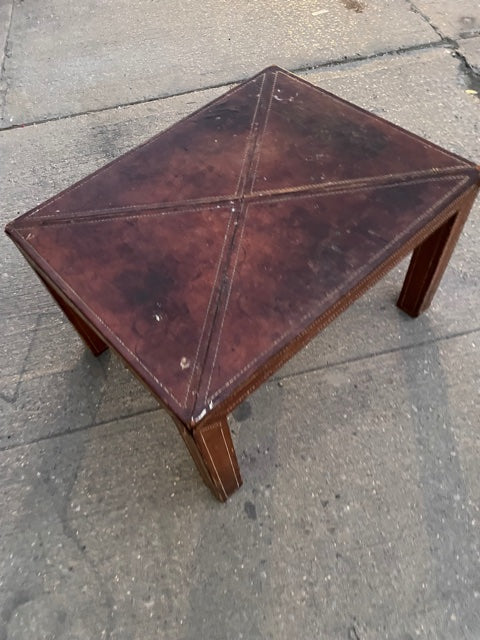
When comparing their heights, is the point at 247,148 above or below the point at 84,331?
above

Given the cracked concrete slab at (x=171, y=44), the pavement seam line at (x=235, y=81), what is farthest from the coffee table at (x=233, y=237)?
the cracked concrete slab at (x=171, y=44)

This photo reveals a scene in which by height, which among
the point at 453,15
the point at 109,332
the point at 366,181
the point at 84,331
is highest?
the point at 453,15

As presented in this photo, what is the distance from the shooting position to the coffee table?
3.27 ft

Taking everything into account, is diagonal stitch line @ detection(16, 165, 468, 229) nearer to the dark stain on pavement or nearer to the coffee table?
the coffee table

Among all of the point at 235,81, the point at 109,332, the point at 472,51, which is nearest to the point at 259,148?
the point at 109,332

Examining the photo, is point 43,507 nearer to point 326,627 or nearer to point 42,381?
point 42,381

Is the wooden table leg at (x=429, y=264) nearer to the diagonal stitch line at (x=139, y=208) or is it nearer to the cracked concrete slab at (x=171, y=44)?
the diagonal stitch line at (x=139, y=208)

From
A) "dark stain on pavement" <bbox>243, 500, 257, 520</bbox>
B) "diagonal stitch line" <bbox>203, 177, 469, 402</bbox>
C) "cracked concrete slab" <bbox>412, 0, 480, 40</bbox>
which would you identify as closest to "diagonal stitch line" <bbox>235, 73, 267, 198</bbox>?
"diagonal stitch line" <bbox>203, 177, 469, 402</bbox>

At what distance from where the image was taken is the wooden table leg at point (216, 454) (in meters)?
0.96

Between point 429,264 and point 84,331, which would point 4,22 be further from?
point 429,264

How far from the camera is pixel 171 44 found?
2715 mm

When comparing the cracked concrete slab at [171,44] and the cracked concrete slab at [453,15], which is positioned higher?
the cracked concrete slab at [453,15]

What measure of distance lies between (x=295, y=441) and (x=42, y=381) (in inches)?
31.3

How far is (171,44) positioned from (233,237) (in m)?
2.04
